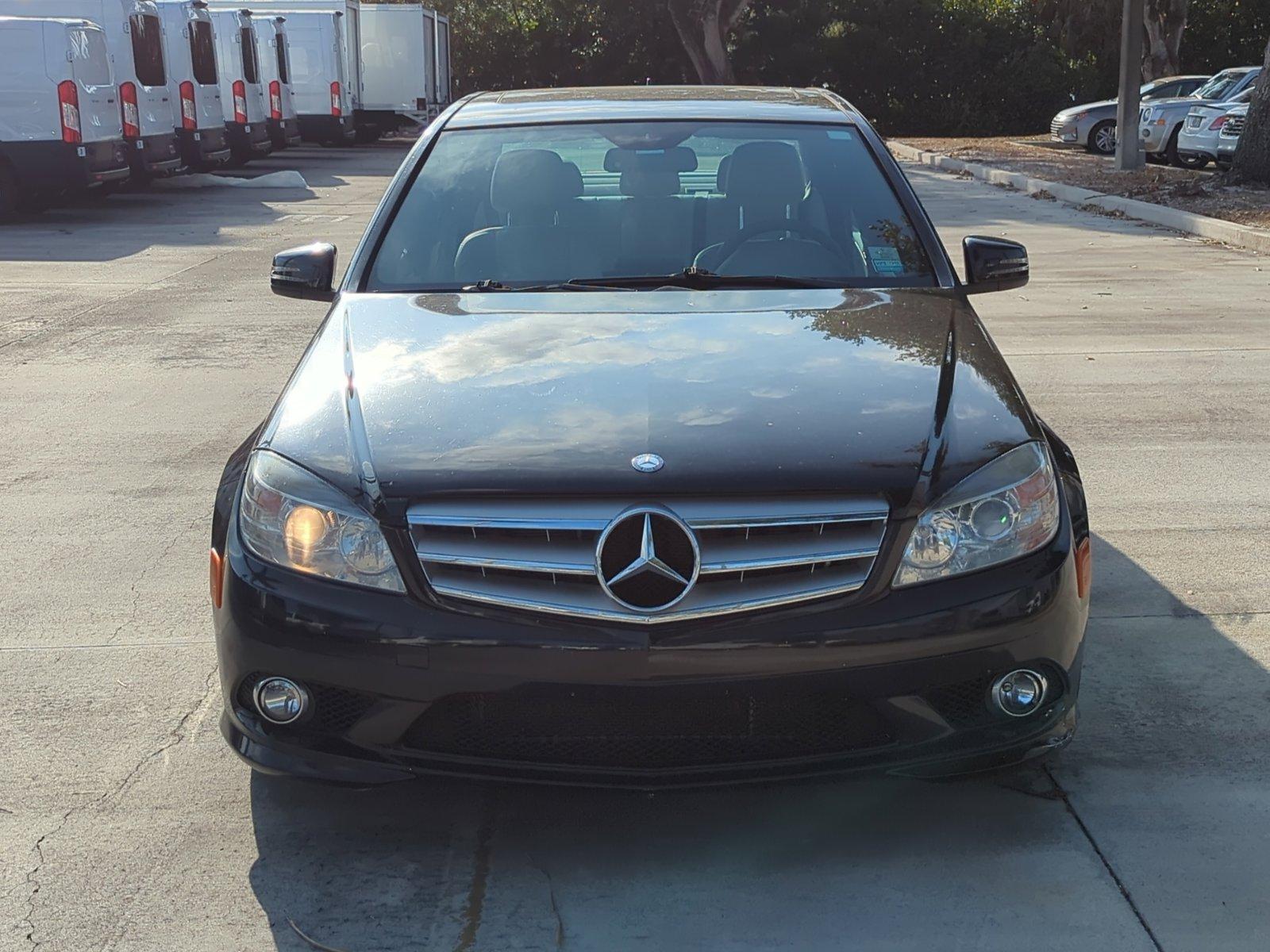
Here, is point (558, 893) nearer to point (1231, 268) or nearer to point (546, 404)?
point (546, 404)

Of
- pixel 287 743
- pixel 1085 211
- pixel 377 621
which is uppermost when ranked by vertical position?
pixel 377 621

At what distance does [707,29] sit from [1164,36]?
11.3m

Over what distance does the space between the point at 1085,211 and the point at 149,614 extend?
1502cm

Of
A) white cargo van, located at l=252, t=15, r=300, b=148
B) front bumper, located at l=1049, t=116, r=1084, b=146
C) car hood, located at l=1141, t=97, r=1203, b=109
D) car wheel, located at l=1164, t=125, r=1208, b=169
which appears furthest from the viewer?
front bumper, located at l=1049, t=116, r=1084, b=146

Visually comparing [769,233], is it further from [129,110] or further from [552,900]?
[129,110]

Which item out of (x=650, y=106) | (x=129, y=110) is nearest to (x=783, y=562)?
(x=650, y=106)

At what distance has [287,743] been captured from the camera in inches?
125

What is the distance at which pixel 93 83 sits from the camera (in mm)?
17297

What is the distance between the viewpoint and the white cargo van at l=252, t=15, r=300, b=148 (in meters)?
26.9

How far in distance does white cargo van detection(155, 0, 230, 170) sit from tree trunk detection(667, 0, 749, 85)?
19.1 m

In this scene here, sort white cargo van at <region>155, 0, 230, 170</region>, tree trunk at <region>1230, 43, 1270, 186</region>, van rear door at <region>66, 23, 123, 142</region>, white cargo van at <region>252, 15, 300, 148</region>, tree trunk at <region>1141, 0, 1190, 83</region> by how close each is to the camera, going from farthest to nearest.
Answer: tree trunk at <region>1141, 0, 1190, 83</region> < white cargo van at <region>252, 15, 300, 148</region> < white cargo van at <region>155, 0, 230, 170</region> < tree trunk at <region>1230, 43, 1270, 186</region> < van rear door at <region>66, 23, 123, 142</region>

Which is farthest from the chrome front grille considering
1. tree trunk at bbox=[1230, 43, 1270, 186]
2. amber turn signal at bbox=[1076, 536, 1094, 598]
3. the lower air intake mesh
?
tree trunk at bbox=[1230, 43, 1270, 186]

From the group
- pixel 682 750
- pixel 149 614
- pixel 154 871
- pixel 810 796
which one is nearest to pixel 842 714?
pixel 682 750

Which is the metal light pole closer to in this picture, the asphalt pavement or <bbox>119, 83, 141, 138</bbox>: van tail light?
<bbox>119, 83, 141, 138</bbox>: van tail light
